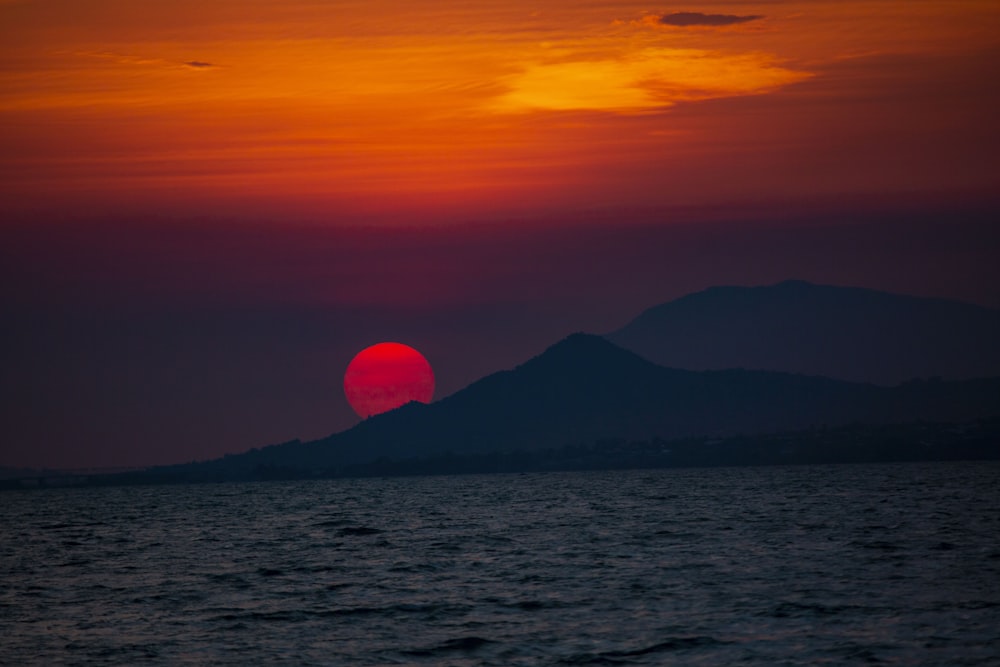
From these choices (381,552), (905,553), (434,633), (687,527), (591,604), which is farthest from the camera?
(687,527)

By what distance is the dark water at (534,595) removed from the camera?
45.6 metres

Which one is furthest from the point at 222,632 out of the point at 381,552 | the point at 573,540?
the point at 573,540

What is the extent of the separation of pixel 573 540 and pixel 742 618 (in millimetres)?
43936

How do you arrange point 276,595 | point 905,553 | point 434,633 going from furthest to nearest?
point 905,553 < point 276,595 < point 434,633

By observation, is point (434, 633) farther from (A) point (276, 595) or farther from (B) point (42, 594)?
(B) point (42, 594)

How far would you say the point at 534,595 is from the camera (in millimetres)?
59906

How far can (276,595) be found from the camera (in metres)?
63.9

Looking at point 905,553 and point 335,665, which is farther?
point 905,553

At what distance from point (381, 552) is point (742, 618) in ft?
144

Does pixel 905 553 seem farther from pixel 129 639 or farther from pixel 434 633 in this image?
pixel 129 639

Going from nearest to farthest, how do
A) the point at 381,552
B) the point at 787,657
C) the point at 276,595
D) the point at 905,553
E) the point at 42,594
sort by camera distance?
the point at 787,657
the point at 276,595
the point at 42,594
the point at 905,553
the point at 381,552

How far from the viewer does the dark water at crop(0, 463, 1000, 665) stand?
45.6 metres

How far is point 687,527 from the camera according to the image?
10594 centimetres

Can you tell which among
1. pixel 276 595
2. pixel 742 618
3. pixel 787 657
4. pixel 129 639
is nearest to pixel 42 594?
pixel 276 595
